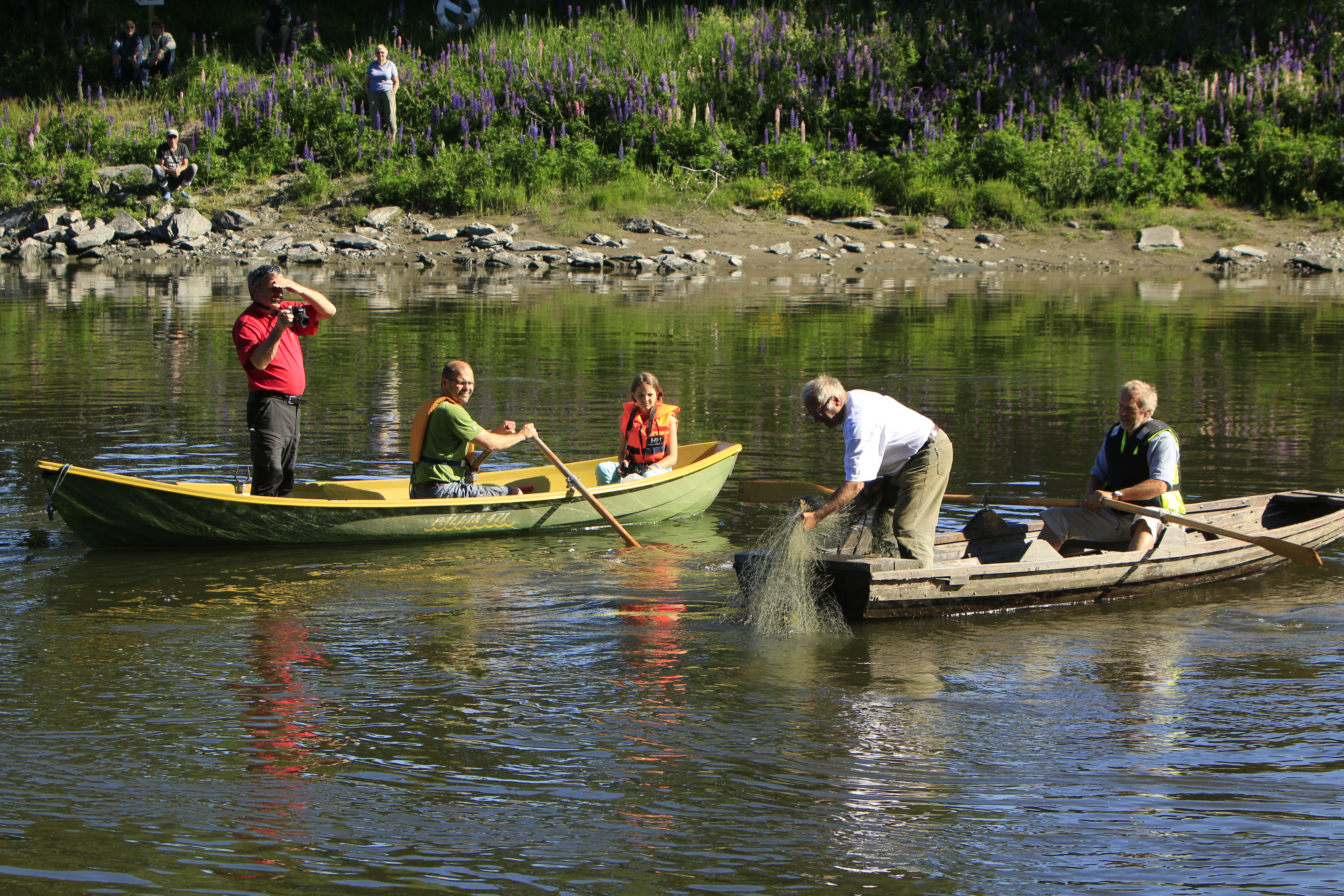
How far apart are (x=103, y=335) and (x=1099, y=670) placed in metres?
15.7

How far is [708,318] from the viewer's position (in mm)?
20984

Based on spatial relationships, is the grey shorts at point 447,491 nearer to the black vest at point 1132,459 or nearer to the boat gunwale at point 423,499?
the boat gunwale at point 423,499

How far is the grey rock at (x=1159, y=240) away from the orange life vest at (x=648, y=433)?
20.4m

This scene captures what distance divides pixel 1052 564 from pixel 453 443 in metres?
4.05

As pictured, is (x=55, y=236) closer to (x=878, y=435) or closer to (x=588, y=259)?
(x=588, y=259)

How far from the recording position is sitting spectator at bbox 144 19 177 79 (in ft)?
106

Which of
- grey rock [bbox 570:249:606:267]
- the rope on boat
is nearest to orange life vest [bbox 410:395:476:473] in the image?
the rope on boat

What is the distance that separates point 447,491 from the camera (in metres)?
9.54

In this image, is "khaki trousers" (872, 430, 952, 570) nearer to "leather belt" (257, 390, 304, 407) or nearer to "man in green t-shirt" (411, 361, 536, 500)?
"man in green t-shirt" (411, 361, 536, 500)

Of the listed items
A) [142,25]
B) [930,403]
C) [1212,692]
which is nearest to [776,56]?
[142,25]

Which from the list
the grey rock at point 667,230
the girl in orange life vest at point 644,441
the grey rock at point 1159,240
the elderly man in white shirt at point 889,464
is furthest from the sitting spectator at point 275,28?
the elderly man in white shirt at point 889,464

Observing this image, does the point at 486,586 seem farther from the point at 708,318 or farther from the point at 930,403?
the point at 708,318

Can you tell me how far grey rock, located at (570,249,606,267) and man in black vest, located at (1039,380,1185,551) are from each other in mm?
19653

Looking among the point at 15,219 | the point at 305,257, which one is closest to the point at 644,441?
the point at 305,257
